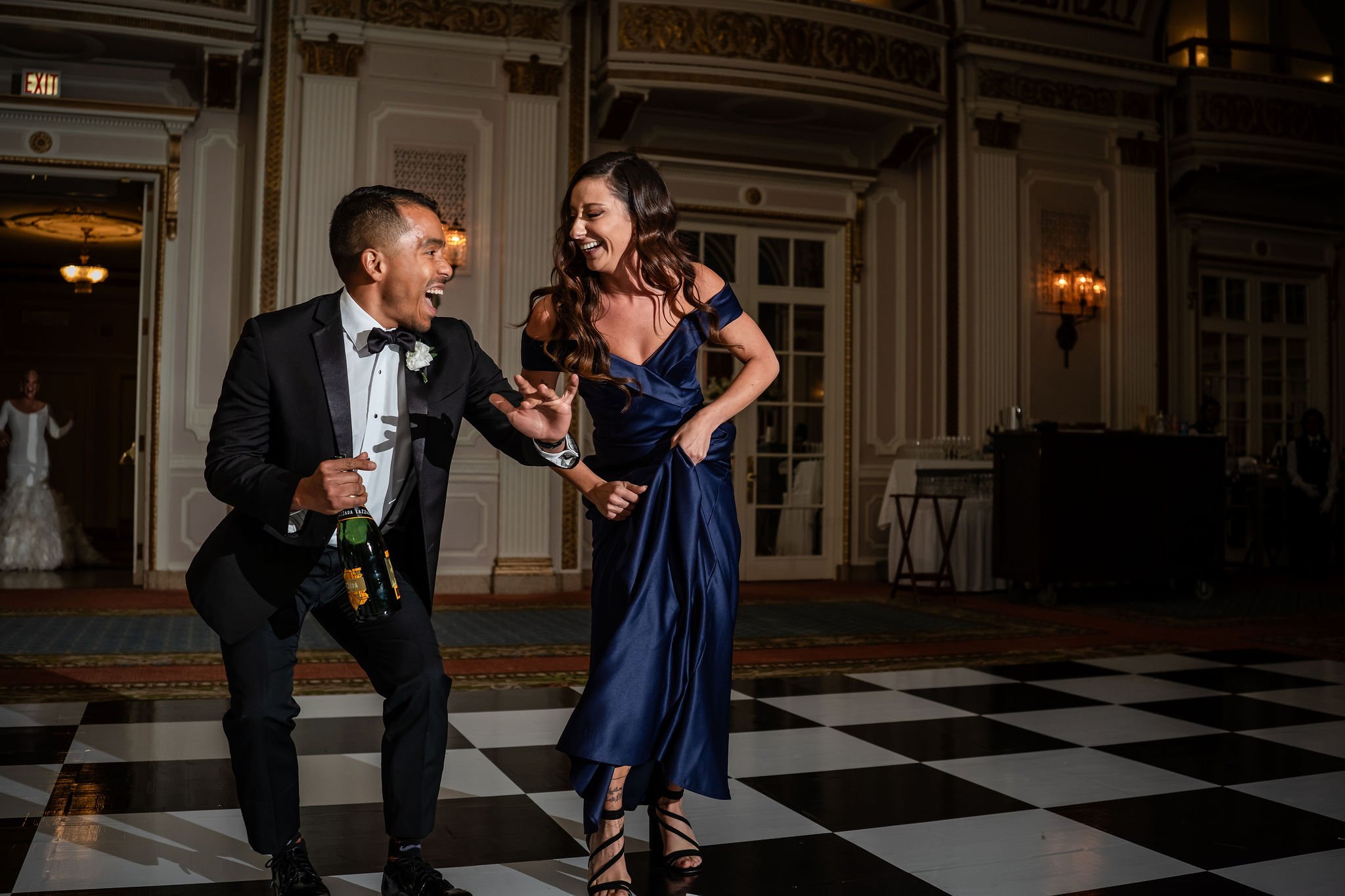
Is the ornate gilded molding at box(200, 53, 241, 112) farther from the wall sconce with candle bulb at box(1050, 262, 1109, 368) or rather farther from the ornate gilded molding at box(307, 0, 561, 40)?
the wall sconce with candle bulb at box(1050, 262, 1109, 368)

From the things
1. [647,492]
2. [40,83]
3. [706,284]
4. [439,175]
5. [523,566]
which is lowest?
[523,566]

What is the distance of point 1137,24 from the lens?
8.76 meters

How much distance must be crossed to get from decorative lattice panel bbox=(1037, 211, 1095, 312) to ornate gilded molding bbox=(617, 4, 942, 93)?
176 centimetres

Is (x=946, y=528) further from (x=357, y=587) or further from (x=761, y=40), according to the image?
(x=357, y=587)

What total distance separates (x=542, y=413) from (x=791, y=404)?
6328 mm

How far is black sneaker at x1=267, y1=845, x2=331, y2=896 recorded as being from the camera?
5.74ft

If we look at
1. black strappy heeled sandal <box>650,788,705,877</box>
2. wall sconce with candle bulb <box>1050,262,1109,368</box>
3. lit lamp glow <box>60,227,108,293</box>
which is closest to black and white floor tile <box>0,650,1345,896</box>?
black strappy heeled sandal <box>650,788,705,877</box>

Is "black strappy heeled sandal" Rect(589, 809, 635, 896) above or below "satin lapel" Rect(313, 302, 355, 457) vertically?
below

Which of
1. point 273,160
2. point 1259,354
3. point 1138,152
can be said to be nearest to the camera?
point 273,160

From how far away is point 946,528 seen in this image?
Answer: 7.39 meters

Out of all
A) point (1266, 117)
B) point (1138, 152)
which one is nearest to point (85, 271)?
point (1138, 152)

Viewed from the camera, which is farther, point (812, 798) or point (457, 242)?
point (457, 242)

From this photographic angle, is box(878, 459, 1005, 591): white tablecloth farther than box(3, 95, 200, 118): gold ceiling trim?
Yes

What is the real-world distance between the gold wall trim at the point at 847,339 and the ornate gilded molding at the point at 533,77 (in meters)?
1.35
